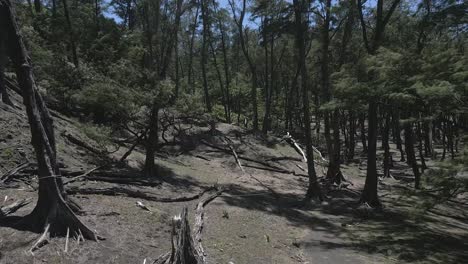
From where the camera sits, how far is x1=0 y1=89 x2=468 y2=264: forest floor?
10211 mm

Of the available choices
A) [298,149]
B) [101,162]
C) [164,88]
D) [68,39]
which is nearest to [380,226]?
[164,88]

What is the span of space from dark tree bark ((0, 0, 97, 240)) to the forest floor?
0.42 m

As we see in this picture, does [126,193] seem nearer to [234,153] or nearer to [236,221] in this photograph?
[236,221]

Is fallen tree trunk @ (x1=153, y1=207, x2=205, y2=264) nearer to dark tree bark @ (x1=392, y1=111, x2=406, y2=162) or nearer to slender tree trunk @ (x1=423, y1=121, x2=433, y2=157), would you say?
dark tree bark @ (x1=392, y1=111, x2=406, y2=162)

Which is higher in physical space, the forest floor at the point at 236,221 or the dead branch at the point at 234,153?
the dead branch at the point at 234,153

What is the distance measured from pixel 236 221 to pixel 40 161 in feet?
23.8

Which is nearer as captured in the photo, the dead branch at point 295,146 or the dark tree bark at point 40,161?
the dark tree bark at point 40,161

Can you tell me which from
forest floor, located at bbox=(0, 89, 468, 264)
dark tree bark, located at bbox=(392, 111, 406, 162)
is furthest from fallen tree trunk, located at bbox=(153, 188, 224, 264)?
dark tree bark, located at bbox=(392, 111, 406, 162)

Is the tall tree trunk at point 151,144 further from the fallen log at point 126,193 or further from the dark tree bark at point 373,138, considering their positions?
the dark tree bark at point 373,138

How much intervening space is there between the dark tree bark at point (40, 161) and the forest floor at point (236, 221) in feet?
1.39

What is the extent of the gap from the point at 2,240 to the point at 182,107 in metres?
12.8

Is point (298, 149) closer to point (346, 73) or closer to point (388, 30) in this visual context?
point (388, 30)

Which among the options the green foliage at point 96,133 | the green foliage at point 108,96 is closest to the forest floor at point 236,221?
the green foliage at point 96,133

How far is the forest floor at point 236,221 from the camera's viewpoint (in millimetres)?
10211
